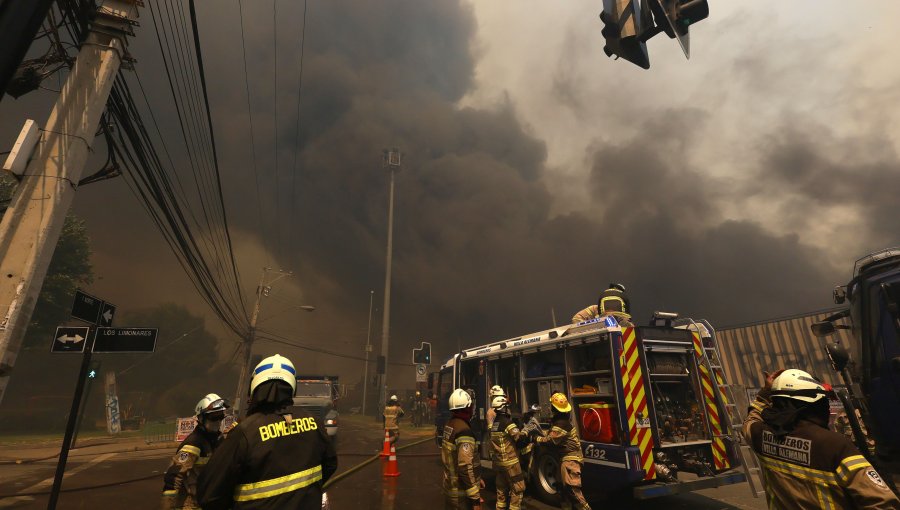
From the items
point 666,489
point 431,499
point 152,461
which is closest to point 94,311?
point 431,499

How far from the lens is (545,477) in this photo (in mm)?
6969

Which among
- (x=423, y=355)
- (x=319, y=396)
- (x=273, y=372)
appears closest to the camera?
(x=273, y=372)

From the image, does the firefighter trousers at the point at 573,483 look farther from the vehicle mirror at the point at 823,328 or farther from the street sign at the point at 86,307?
the street sign at the point at 86,307

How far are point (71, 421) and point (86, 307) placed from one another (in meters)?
1.48

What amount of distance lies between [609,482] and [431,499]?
3.39 metres

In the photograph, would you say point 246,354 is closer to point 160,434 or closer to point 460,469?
point 160,434

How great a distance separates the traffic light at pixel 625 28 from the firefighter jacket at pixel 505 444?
507 centimetres

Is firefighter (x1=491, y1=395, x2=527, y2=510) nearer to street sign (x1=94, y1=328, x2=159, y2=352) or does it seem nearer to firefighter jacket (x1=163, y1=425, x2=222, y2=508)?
firefighter jacket (x1=163, y1=425, x2=222, y2=508)

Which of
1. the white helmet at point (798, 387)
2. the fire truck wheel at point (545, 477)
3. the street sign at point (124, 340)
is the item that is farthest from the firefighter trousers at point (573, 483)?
the street sign at point (124, 340)

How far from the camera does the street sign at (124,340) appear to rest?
18.7ft

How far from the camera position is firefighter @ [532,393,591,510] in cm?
532

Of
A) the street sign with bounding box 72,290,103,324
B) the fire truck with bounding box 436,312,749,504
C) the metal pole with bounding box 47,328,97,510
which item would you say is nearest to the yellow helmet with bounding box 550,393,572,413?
the fire truck with bounding box 436,312,749,504

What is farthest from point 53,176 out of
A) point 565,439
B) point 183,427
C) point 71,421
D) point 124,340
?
point 183,427

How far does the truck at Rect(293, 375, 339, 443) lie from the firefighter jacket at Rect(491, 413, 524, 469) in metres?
9.85
